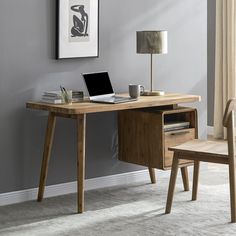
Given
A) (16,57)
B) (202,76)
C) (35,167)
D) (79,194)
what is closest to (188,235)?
(79,194)

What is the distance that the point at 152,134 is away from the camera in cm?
480

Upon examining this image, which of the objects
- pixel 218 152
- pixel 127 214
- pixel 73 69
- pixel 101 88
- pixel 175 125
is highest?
pixel 73 69

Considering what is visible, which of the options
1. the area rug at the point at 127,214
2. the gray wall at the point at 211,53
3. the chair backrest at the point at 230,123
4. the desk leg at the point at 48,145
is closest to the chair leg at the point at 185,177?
the area rug at the point at 127,214

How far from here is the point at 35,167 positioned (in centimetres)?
471

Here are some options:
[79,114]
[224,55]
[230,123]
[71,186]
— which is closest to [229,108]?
[230,123]

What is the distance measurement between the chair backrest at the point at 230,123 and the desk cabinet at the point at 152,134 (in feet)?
2.31

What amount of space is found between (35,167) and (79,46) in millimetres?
895

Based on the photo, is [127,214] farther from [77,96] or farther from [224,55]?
[224,55]

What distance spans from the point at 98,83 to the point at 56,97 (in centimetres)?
36

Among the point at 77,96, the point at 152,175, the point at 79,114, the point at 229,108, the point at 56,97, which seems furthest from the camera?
the point at 152,175

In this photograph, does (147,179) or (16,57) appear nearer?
(16,57)

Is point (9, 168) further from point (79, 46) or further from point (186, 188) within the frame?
point (186, 188)

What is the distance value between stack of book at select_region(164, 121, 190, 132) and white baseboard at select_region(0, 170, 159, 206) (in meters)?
0.63

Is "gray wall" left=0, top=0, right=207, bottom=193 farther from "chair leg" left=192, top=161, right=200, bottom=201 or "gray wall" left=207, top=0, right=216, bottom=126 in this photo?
"gray wall" left=207, top=0, right=216, bottom=126
